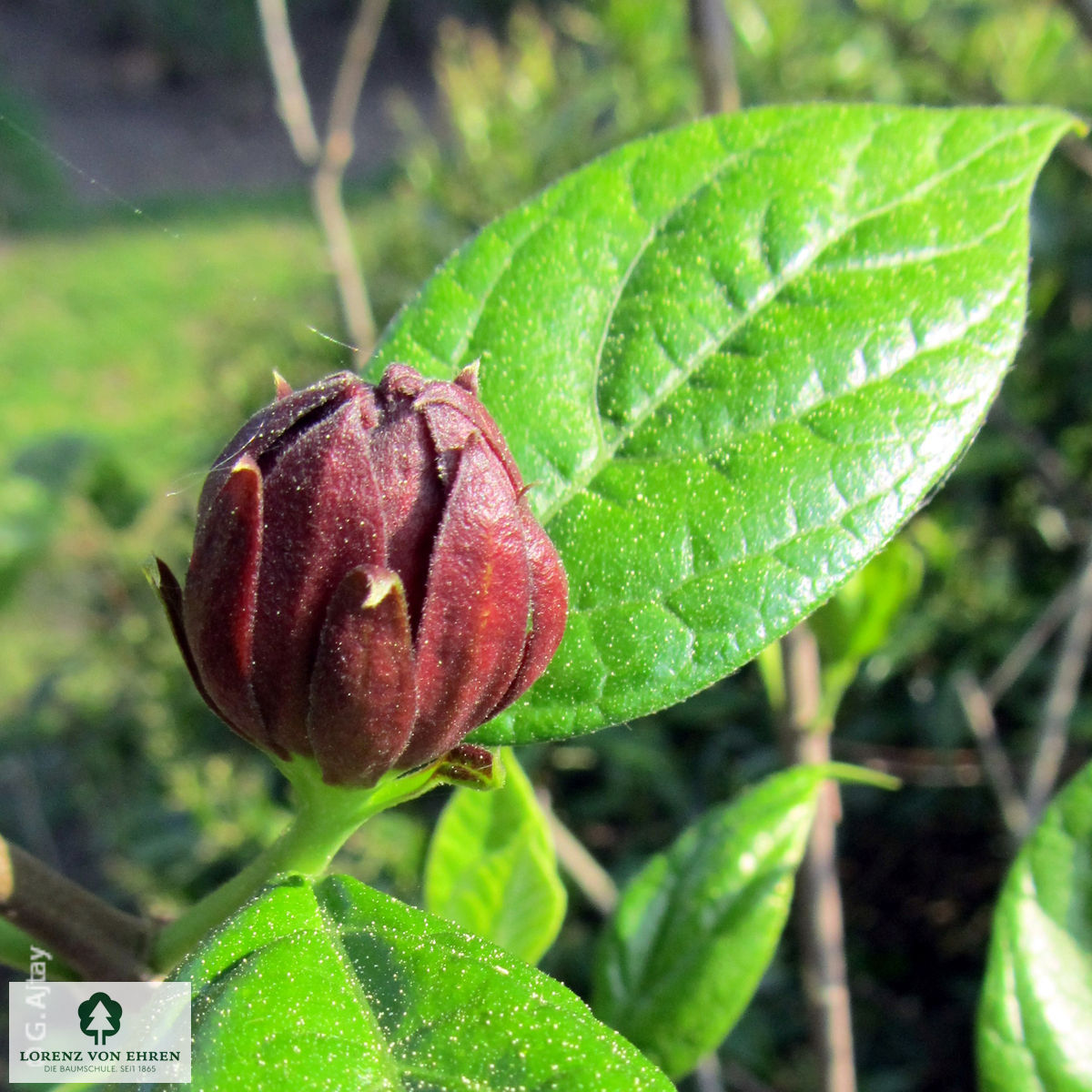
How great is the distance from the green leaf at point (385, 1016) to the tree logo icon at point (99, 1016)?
7.3 inches

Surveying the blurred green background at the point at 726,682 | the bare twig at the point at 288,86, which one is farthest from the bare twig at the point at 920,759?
the bare twig at the point at 288,86

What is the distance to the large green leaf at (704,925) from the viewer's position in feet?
3.34

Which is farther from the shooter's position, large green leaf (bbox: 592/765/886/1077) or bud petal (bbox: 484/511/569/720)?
large green leaf (bbox: 592/765/886/1077)

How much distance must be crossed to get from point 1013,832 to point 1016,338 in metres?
0.98

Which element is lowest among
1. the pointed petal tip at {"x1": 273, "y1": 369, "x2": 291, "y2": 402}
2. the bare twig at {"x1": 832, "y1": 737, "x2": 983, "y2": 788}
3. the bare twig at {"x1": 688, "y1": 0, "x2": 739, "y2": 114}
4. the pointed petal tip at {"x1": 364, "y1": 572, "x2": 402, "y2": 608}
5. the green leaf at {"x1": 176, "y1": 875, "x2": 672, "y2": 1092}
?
the green leaf at {"x1": 176, "y1": 875, "x2": 672, "y2": 1092}

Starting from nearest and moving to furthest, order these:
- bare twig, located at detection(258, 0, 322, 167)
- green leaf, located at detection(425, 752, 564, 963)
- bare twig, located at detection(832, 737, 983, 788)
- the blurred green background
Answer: green leaf, located at detection(425, 752, 564, 963)
bare twig, located at detection(258, 0, 322, 167)
bare twig, located at detection(832, 737, 983, 788)
the blurred green background

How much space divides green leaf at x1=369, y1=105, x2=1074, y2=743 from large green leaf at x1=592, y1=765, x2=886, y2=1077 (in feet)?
1.15

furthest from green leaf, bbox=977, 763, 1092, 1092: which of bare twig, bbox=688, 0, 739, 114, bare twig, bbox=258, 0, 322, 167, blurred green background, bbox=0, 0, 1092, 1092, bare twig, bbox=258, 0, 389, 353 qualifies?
bare twig, bbox=258, 0, 322, 167

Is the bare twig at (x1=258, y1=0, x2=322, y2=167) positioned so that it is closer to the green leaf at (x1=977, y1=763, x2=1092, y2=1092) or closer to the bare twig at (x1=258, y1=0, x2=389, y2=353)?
the bare twig at (x1=258, y1=0, x2=389, y2=353)

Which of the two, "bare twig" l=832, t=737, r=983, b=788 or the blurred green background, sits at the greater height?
the blurred green background

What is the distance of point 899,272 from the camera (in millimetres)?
813

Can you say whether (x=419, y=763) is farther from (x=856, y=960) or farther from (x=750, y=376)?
(x=856, y=960)

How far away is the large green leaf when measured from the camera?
102cm

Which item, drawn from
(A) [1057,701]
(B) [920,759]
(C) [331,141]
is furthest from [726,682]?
(C) [331,141]
